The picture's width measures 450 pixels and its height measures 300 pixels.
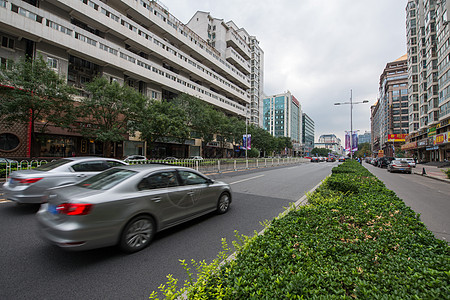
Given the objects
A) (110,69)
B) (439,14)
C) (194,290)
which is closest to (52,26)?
(110,69)

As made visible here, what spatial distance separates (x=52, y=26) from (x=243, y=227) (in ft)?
93.7

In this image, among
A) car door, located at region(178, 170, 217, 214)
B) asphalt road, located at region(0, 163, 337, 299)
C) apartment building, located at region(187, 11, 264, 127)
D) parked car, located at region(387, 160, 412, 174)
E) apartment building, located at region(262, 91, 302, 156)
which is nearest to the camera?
asphalt road, located at region(0, 163, 337, 299)

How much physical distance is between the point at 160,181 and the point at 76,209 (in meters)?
1.39

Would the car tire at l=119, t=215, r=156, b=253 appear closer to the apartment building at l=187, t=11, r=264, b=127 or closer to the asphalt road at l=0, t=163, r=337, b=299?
the asphalt road at l=0, t=163, r=337, b=299

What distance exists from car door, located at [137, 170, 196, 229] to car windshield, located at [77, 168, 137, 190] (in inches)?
14.6

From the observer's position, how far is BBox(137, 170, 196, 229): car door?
354 cm

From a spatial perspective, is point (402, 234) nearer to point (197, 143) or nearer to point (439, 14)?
point (197, 143)

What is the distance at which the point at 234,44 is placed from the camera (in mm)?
51500

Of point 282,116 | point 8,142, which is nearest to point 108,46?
point 8,142

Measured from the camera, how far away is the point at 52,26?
65.5ft

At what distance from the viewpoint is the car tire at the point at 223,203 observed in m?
5.11

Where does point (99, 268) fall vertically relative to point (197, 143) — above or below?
below

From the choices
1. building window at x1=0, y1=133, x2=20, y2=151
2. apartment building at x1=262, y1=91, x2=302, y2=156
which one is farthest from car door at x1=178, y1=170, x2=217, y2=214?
apartment building at x1=262, y1=91, x2=302, y2=156

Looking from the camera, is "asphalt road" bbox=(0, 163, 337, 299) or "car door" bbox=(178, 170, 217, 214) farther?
"car door" bbox=(178, 170, 217, 214)
